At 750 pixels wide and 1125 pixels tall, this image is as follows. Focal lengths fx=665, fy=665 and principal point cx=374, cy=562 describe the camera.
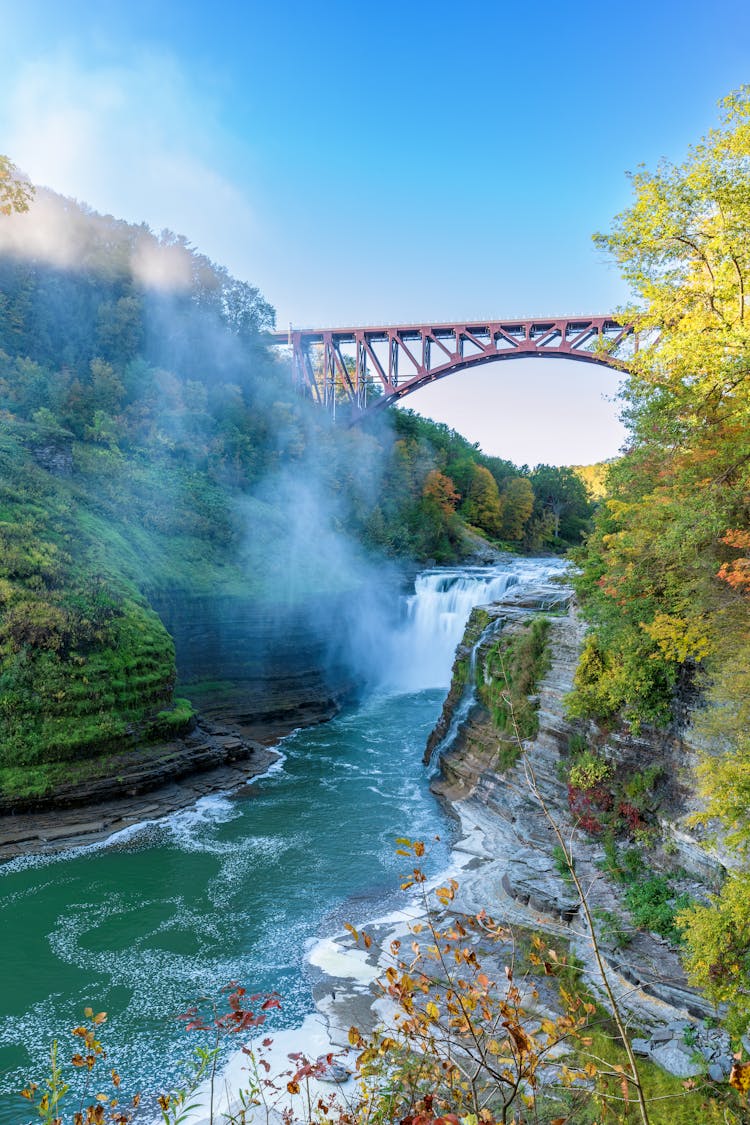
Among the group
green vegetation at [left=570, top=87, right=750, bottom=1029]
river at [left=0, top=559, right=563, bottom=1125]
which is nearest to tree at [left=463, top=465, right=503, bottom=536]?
river at [left=0, top=559, right=563, bottom=1125]

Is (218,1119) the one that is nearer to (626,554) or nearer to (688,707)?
(688,707)

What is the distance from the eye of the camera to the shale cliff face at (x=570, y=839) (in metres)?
A: 8.64

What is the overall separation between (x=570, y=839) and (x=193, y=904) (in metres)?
7.73

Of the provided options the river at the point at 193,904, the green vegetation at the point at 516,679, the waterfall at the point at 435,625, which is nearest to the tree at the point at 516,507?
the waterfall at the point at 435,625

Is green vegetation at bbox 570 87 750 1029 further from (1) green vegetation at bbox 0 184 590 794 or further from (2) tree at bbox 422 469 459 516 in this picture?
(2) tree at bbox 422 469 459 516

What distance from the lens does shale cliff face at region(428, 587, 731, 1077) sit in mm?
8641

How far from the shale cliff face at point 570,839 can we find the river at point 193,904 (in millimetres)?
1320

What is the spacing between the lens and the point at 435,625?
112 ft

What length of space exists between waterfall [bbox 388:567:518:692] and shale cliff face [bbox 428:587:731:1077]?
1272cm

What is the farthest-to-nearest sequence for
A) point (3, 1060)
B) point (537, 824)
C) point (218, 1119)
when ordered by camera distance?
point (537, 824), point (3, 1060), point (218, 1119)

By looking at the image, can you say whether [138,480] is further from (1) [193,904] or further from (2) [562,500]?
(2) [562,500]

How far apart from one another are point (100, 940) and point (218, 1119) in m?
4.99

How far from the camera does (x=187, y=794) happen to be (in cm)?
1831

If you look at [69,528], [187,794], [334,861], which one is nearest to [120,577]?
[69,528]
